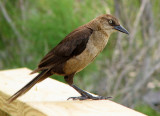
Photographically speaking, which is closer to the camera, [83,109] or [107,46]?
[83,109]

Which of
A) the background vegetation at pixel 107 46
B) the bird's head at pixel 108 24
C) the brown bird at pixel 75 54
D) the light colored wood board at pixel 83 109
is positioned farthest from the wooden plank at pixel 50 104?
the background vegetation at pixel 107 46

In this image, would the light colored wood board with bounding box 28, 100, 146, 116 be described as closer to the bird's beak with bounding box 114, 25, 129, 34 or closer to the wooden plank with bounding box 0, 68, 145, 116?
the wooden plank with bounding box 0, 68, 145, 116

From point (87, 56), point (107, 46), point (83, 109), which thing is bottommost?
point (83, 109)

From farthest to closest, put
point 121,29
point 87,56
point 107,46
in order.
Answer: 1. point 107,46
2. point 121,29
3. point 87,56

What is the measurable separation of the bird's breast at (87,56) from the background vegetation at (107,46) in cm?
157

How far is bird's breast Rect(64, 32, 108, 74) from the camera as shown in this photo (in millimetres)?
3016

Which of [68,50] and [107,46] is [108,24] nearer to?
[68,50]

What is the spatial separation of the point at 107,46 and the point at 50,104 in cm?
278

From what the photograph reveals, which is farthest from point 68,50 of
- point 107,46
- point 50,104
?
point 107,46

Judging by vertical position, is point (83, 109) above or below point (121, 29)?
below

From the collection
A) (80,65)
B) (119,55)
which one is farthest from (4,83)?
(119,55)

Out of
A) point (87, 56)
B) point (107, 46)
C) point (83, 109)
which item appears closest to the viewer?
point (83, 109)

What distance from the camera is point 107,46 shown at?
5.25 metres

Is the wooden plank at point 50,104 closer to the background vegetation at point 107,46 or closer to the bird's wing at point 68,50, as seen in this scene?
the bird's wing at point 68,50
